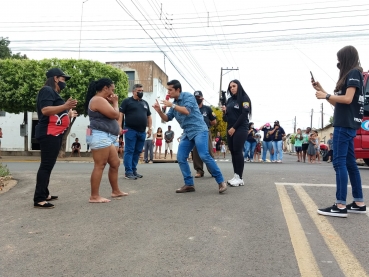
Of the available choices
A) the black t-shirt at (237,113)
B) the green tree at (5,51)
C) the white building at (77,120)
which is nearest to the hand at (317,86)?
the black t-shirt at (237,113)

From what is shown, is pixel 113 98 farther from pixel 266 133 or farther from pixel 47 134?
pixel 266 133

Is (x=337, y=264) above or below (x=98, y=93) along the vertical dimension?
below

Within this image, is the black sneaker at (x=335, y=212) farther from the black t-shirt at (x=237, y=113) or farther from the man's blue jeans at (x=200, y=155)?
the black t-shirt at (x=237, y=113)

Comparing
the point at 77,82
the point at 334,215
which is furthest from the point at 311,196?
the point at 77,82

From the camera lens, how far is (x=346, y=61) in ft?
14.0

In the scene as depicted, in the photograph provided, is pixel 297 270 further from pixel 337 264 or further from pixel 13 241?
pixel 13 241

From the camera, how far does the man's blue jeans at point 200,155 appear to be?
18.3 feet

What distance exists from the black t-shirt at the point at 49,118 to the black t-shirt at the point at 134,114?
7.76 feet

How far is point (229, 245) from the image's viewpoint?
3275 mm

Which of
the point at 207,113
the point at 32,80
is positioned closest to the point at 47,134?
the point at 207,113

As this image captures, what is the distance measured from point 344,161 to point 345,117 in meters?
0.49

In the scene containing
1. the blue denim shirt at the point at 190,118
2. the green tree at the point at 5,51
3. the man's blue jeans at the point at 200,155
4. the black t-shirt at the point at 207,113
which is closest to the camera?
the man's blue jeans at the point at 200,155

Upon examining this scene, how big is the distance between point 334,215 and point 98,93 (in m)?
3.26

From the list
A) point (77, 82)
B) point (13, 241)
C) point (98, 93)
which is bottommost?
point (13, 241)
